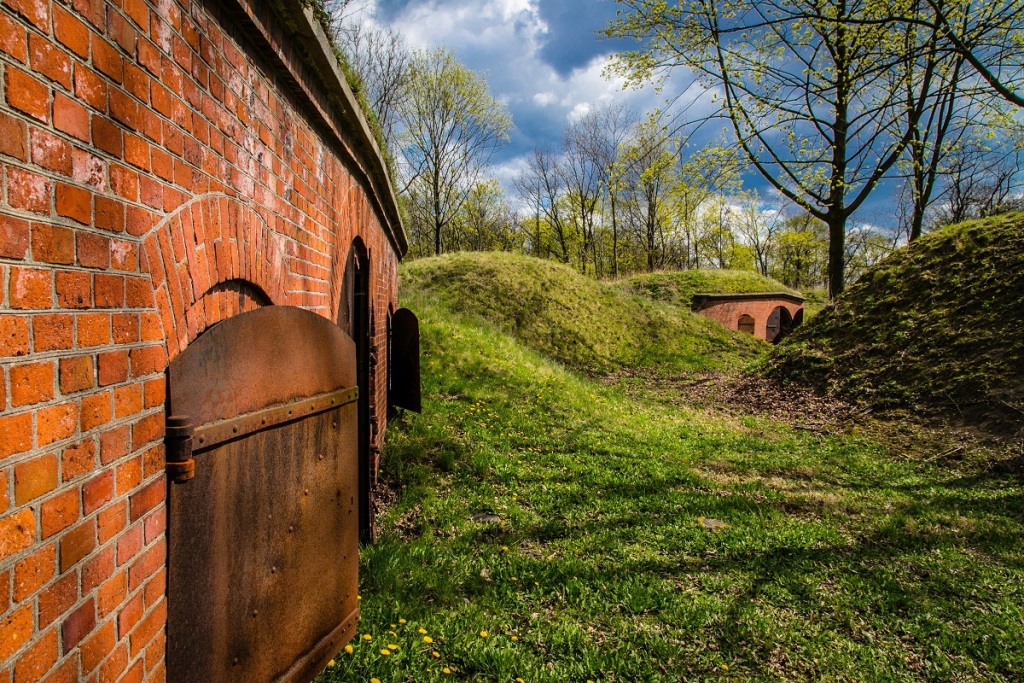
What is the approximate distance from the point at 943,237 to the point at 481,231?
2858cm

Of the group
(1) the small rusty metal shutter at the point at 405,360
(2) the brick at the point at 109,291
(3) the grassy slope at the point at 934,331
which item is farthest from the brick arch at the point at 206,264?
(3) the grassy slope at the point at 934,331

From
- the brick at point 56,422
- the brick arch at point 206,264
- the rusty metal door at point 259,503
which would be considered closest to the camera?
the brick at point 56,422

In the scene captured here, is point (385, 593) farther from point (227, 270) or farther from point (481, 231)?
point (481, 231)

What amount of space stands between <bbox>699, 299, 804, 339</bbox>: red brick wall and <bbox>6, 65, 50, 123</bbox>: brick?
81.1 ft

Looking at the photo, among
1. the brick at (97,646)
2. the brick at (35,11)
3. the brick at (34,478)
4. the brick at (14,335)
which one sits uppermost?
the brick at (35,11)

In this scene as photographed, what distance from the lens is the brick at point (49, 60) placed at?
1078 millimetres

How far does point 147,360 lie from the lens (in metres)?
1.47

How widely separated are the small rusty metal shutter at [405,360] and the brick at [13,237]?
539cm

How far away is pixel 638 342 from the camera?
59.6ft

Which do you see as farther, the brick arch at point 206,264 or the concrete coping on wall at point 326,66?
the concrete coping on wall at point 326,66

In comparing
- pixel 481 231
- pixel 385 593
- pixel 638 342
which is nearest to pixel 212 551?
pixel 385 593

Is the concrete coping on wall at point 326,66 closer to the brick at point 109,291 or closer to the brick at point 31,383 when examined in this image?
the brick at point 109,291

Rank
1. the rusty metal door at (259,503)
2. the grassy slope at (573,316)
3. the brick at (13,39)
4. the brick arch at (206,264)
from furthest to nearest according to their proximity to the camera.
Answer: the grassy slope at (573,316)
the rusty metal door at (259,503)
the brick arch at (206,264)
the brick at (13,39)

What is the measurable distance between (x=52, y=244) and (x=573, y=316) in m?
17.2
